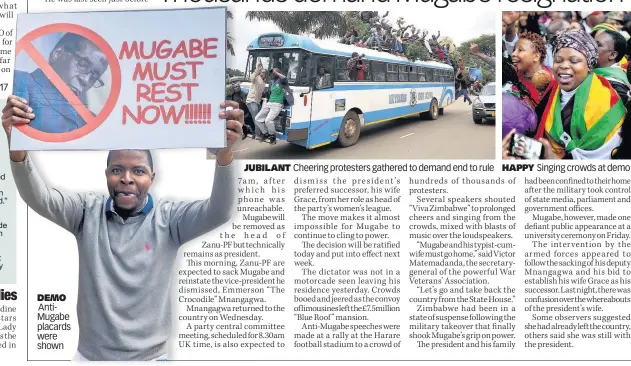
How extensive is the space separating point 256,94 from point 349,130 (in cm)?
74

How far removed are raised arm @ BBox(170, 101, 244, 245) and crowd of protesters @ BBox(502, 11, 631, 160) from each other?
190 cm

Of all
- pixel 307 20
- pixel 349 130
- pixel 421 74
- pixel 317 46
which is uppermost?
pixel 307 20

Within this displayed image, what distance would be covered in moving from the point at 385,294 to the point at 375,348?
367 mm

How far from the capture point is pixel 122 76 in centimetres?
342

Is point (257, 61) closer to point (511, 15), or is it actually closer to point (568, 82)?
point (511, 15)

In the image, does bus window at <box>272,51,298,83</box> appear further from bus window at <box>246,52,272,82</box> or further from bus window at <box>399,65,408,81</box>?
bus window at <box>399,65,408,81</box>

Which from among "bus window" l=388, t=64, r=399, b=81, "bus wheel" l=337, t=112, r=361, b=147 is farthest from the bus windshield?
"bus window" l=388, t=64, r=399, b=81

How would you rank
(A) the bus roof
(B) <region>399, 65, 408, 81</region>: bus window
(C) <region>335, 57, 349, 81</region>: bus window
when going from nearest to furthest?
(A) the bus roof → (C) <region>335, 57, 349, 81</region>: bus window → (B) <region>399, 65, 408, 81</region>: bus window

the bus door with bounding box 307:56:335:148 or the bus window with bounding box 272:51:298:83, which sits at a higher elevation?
the bus window with bounding box 272:51:298:83

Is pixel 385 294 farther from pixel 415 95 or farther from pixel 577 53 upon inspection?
pixel 577 53

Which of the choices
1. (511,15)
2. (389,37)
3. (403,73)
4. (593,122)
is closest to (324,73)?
(389,37)

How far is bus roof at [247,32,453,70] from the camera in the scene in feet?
13.1

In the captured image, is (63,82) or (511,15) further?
(511,15)

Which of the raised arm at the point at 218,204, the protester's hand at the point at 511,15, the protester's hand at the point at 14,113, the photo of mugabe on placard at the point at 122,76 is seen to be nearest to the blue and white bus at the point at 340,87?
the protester's hand at the point at 511,15
